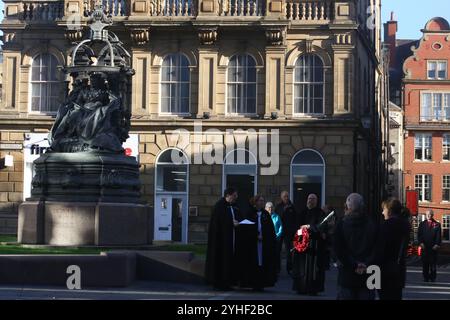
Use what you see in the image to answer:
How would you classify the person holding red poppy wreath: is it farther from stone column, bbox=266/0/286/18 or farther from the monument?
stone column, bbox=266/0/286/18

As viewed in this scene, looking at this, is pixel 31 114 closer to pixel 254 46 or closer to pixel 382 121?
pixel 254 46

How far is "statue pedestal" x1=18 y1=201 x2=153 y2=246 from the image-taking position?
1989 cm

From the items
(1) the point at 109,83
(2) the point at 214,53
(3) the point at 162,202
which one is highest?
(2) the point at 214,53

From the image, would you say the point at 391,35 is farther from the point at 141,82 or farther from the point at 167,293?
the point at 167,293

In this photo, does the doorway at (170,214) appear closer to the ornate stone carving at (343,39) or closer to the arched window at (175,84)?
the arched window at (175,84)

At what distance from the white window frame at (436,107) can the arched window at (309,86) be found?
3864 cm

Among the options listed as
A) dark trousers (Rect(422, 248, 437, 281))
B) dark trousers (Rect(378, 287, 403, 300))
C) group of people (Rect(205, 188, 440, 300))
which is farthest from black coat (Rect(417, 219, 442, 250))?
dark trousers (Rect(378, 287, 403, 300))

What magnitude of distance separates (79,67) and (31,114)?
26374mm

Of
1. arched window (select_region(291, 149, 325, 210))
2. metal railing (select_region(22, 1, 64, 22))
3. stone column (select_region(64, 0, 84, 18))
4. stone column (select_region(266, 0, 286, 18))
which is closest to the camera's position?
arched window (select_region(291, 149, 325, 210))

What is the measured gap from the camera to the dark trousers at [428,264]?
26062mm

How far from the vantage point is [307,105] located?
45906 millimetres

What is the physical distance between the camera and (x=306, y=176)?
149 feet

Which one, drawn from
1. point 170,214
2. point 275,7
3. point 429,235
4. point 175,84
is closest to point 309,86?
point 275,7

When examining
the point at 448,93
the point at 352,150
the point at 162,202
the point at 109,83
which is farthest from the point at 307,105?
the point at 448,93
